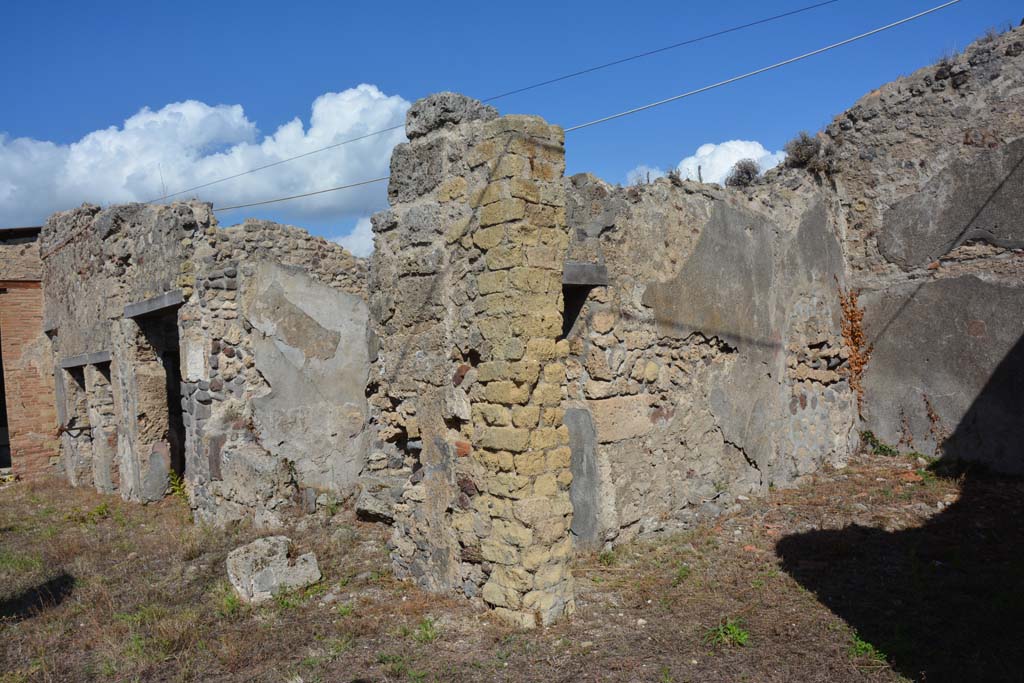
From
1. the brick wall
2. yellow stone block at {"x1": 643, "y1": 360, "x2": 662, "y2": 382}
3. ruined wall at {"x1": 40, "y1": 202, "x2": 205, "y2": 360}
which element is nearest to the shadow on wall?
yellow stone block at {"x1": 643, "y1": 360, "x2": 662, "y2": 382}

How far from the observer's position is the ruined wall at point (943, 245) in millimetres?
6625

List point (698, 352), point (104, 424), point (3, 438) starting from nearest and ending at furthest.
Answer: point (698, 352) → point (104, 424) → point (3, 438)

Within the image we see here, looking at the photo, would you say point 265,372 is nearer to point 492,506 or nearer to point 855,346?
point 492,506

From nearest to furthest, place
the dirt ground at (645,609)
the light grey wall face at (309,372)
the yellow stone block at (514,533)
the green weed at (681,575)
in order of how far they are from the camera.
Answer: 1. the dirt ground at (645,609)
2. the yellow stone block at (514,533)
3. the green weed at (681,575)
4. the light grey wall face at (309,372)

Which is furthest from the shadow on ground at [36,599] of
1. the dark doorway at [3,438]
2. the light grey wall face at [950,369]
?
the dark doorway at [3,438]

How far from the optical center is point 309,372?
26.6 feet

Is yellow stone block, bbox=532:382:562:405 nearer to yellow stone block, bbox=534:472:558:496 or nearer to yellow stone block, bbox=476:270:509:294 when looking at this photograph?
yellow stone block, bbox=534:472:558:496

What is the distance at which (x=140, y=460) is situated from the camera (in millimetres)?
9305

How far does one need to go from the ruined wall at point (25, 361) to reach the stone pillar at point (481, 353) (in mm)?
10382

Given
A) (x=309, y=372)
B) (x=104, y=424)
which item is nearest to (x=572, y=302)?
(x=309, y=372)

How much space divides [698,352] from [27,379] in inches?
466

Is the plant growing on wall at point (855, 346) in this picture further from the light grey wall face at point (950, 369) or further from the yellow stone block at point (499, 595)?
the yellow stone block at point (499, 595)

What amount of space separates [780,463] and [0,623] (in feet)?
21.8

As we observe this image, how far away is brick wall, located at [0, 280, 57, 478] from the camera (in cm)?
1224
